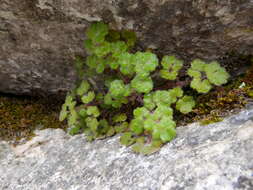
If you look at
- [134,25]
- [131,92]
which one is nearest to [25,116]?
[131,92]

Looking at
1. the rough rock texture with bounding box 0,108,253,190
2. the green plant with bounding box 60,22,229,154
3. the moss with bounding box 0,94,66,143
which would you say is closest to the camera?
the rough rock texture with bounding box 0,108,253,190

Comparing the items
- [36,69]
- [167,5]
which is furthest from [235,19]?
[36,69]

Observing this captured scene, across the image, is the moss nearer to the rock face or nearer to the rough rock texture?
Result: the rough rock texture

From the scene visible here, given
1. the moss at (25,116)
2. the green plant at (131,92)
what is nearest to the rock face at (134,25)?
the green plant at (131,92)

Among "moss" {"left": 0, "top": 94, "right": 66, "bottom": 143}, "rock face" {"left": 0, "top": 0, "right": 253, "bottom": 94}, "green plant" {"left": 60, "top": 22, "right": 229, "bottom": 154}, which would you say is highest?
"rock face" {"left": 0, "top": 0, "right": 253, "bottom": 94}

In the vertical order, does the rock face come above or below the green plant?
above

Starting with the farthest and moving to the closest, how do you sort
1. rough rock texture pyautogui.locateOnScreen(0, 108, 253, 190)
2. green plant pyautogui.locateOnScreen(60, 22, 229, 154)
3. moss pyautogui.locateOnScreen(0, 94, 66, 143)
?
1. moss pyautogui.locateOnScreen(0, 94, 66, 143)
2. green plant pyautogui.locateOnScreen(60, 22, 229, 154)
3. rough rock texture pyautogui.locateOnScreen(0, 108, 253, 190)

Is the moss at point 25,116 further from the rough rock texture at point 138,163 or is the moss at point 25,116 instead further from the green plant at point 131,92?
the green plant at point 131,92

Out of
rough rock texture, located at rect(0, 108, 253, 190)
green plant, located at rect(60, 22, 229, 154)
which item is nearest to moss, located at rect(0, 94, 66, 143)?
rough rock texture, located at rect(0, 108, 253, 190)
